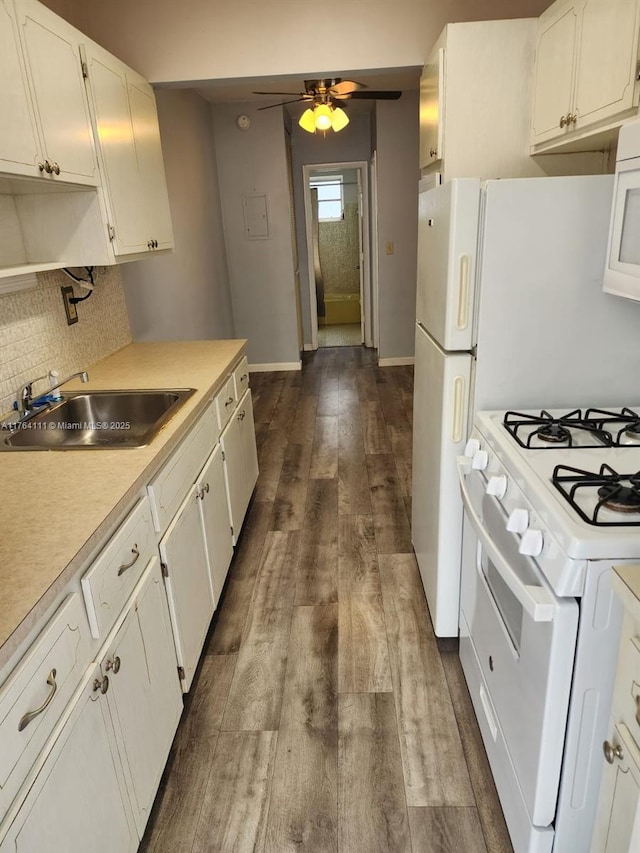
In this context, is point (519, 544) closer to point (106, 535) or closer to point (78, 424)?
point (106, 535)

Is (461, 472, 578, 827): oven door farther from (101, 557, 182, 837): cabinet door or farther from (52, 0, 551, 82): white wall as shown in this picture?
(52, 0, 551, 82): white wall

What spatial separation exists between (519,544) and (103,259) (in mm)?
1775

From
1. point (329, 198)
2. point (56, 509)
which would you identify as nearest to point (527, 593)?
point (56, 509)

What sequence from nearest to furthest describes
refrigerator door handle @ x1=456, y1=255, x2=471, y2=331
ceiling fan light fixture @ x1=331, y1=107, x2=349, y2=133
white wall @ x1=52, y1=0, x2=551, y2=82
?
1. refrigerator door handle @ x1=456, y1=255, x2=471, y2=331
2. white wall @ x1=52, y1=0, x2=551, y2=82
3. ceiling fan light fixture @ x1=331, y1=107, x2=349, y2=133

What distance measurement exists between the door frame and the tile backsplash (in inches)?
158

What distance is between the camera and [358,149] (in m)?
6.35

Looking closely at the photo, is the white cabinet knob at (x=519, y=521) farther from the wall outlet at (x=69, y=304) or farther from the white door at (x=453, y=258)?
the wall outlet at (x=69, y=304)

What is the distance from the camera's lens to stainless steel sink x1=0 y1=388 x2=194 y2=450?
202 cm

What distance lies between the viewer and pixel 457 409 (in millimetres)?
1838

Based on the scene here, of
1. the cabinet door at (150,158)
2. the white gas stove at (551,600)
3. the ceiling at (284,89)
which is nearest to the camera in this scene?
the white gas stove at (551,600)

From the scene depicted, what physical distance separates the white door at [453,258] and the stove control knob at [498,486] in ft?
1.79

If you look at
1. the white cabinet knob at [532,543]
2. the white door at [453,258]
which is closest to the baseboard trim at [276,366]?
the white door at [453,258]

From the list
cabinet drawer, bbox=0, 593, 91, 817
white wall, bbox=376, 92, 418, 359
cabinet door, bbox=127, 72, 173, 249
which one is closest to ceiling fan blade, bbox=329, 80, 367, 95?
white wall, bbox=376, 92, 418, 359

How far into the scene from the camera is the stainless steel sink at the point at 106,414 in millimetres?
2016
